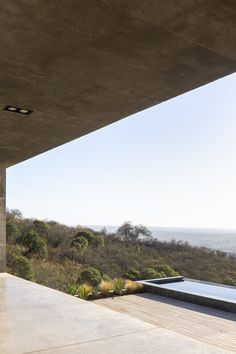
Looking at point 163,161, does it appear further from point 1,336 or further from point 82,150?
point 1,336

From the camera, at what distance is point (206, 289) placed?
1037 centimetres

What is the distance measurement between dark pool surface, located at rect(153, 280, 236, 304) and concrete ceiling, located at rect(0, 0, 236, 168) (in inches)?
263

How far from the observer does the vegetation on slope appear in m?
12.9

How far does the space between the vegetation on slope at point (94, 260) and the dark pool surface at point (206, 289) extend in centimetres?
158

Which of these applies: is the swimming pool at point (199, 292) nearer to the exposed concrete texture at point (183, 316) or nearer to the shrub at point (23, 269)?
the exposed concrete texture at point (183, 316)

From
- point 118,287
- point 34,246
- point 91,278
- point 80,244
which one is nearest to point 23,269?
point 91,278

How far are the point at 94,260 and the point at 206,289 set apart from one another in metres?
9.75

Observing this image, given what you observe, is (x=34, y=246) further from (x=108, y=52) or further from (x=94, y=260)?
(x=108, y=52)

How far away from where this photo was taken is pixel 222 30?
224 cm

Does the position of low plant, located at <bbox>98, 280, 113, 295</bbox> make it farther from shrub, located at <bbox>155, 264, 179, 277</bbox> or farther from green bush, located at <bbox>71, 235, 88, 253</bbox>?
green bush, located at <bbox>71, 235, 88, 253</bbox>

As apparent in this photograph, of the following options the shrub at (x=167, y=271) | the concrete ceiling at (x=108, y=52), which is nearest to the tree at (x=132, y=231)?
the shrub at (x=167, y=271)

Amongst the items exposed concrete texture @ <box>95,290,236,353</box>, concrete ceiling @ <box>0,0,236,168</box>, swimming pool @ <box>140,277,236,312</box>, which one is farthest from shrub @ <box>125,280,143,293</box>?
concrete ceiling @ <box>0,0,236,168</box>

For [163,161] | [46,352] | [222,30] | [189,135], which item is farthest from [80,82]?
[163,161]

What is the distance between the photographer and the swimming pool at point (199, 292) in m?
8.65
